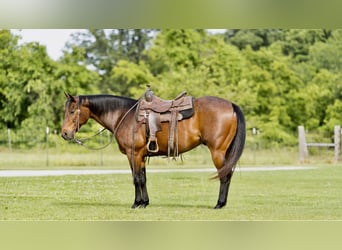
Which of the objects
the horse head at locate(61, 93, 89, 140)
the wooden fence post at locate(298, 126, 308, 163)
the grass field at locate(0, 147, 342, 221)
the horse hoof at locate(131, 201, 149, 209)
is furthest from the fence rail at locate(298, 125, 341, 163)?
the horse head at locate(61, 93, 89, 140)

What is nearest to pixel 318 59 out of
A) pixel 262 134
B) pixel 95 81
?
pixel 262 134

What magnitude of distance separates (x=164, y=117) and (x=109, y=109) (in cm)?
66

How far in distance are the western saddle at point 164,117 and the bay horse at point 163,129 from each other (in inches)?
2.1

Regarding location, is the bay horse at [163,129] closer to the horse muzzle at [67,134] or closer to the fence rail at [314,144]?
the horse muzzle at [67,134]

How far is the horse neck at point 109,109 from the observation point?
9.14 m

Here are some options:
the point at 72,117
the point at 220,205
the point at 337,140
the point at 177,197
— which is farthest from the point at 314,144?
the point at 72,117

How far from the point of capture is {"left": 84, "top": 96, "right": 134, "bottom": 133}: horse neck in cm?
914

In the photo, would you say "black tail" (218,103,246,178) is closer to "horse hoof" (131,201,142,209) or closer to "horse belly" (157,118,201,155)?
"horse belly" (157,118,201,155)

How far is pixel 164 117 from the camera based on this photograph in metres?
9.03

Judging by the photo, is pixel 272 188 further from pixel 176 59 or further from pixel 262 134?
pixel 176 59

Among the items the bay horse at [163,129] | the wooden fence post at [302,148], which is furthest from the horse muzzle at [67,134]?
the wooden fence post at [302,148]

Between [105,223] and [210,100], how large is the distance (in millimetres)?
1944

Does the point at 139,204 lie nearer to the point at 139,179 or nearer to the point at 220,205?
the point at 139,179
